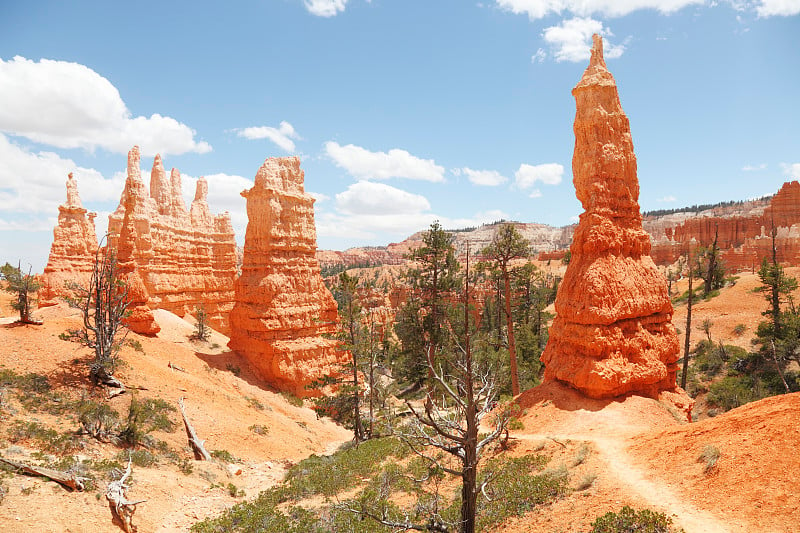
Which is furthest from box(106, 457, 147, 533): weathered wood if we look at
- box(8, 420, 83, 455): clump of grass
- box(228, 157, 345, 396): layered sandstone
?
box(228, 157, 345, 396): layered sandstone

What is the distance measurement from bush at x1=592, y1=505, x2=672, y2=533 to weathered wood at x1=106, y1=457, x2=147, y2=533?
9.72 m

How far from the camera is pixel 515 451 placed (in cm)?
1380

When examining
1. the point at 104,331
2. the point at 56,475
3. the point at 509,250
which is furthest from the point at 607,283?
the point at 104,331

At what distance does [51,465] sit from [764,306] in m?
48.5

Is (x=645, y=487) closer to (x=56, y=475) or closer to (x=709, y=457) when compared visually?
(x=709, y=457)

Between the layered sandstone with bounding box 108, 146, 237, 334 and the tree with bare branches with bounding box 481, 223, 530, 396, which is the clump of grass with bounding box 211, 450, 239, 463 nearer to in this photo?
the tree with bare branches with bounding box 481, 223, 530, 396

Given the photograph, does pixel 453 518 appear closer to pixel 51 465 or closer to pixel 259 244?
pixel 51 465

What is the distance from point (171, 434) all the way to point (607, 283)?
720 inches

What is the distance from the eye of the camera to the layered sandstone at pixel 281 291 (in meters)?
26.2

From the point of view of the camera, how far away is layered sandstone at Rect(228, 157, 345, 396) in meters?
26.2

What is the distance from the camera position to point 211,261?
45281mm

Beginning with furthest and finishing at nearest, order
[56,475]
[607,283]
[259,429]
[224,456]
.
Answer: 1. [259,429]
2. [607,283]
3. [224,456]
4. [56,475]

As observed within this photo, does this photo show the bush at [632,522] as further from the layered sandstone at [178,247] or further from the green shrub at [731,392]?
the layered sandstone at [178,247]

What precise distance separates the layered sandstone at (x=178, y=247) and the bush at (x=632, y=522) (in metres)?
35.8
